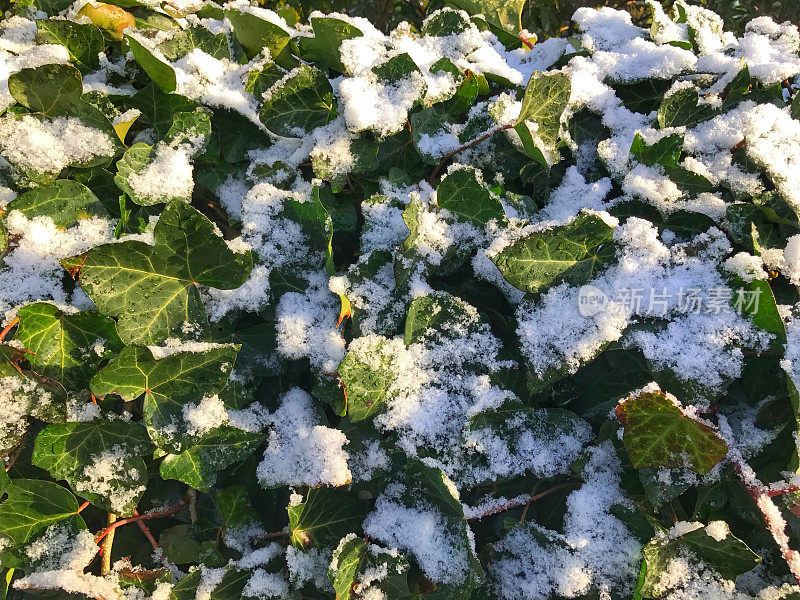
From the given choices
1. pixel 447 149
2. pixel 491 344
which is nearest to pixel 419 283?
pixel 491 344

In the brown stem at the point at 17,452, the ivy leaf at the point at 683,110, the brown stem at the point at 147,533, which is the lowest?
the brown stem at the point at 147,533

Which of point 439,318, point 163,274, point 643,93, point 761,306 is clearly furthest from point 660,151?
point 163,274

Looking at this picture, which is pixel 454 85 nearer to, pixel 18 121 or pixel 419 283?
pixel 419 283

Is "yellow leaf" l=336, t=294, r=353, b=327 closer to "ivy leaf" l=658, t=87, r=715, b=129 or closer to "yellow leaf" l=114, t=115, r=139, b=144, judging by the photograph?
"yellow leaf" l=114, t=115, r=139, b=144

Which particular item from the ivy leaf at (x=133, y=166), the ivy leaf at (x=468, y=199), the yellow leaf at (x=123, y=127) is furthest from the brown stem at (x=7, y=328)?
the ivy leaf at (x=468, y=199)

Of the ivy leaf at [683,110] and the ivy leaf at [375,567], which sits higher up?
the ivy leaf at [683,110]

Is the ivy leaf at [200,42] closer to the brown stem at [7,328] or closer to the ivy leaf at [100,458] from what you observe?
the brown stem at [7,328]

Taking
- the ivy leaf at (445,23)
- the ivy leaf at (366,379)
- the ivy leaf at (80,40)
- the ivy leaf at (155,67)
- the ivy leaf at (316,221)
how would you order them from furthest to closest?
the ivy leaf at (445,23) → the ivy leaf at (80,40) → the ivy leaf at (155,67) → the ivy leaf at (316,221) → the ivy leaf at (366,379)
